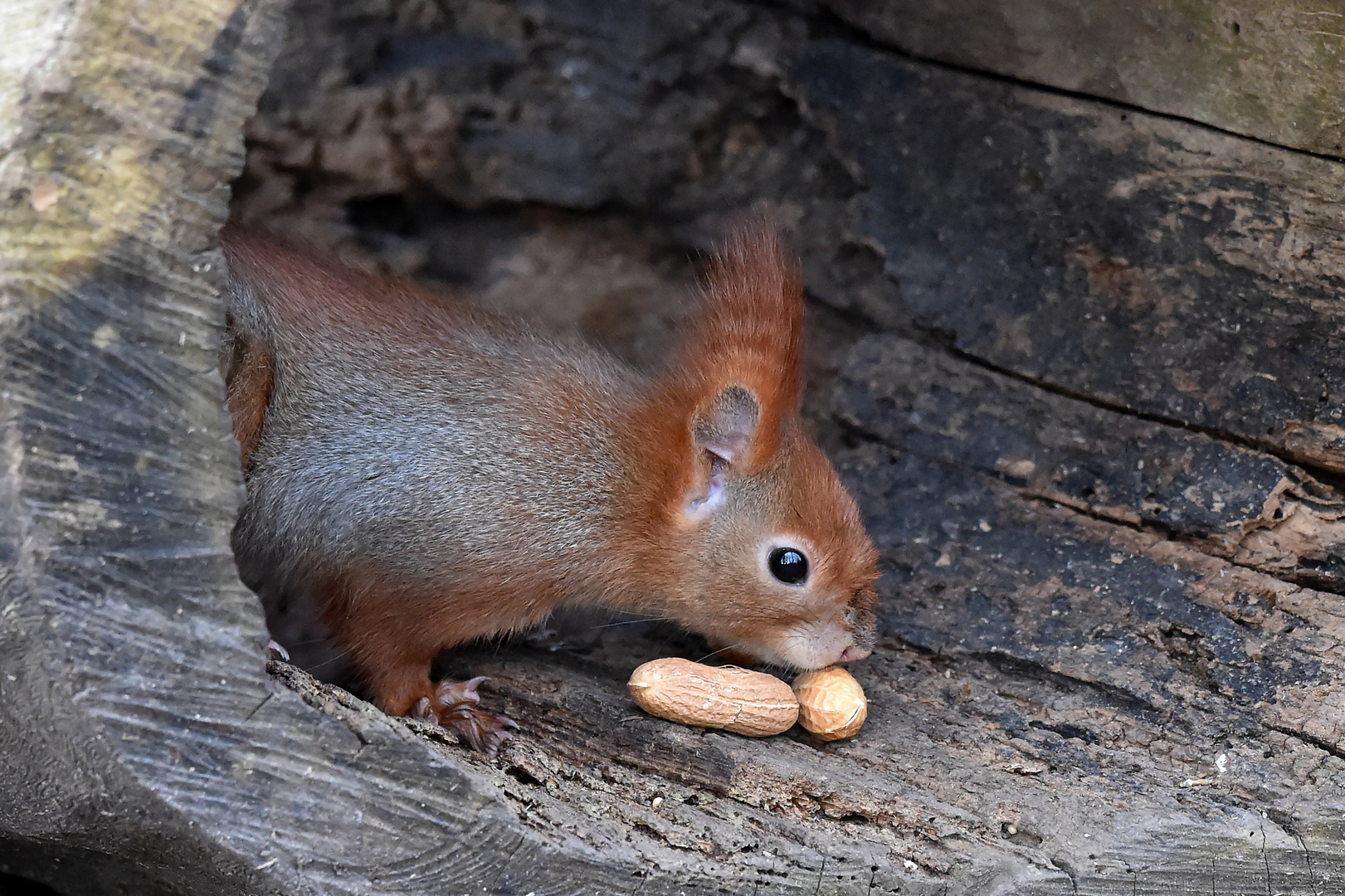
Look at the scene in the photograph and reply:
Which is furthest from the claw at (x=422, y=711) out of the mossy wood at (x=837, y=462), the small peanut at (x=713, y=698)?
the small peanut at (x=713, y=698)

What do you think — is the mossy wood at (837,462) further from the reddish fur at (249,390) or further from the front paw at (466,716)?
the reddish fur at (249,390)

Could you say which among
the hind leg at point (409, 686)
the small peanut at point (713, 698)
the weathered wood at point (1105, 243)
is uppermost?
the weathered wood at point (1105, 243)

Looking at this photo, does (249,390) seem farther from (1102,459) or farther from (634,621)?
(1102,459)

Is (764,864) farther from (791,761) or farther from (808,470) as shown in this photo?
(808,470)

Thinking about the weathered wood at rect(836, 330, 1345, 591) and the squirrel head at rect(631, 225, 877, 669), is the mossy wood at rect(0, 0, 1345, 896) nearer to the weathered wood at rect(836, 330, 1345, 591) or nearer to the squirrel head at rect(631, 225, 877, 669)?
the weathered wood at rect(836, 330, 1345, 591)

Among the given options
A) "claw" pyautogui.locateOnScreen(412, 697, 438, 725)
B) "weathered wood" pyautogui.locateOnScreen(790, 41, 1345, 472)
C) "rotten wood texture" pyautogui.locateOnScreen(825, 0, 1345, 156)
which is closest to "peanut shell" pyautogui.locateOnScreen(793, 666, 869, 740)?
"claw" pyautogui.locateOnScreen(412, 697, 438, 725)

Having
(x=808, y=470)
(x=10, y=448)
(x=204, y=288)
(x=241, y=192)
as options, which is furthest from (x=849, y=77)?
(x=10, y=448)

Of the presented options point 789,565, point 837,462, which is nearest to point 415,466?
point 789,565
